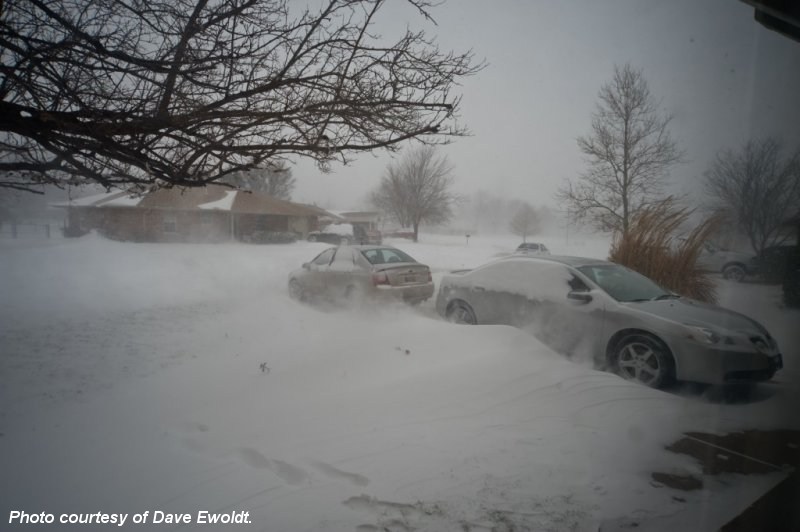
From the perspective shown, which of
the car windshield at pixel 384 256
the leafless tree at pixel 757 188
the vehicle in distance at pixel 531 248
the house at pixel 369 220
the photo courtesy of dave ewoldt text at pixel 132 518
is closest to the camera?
the photo courtesy of dave ewoldt text at pixel 132 518

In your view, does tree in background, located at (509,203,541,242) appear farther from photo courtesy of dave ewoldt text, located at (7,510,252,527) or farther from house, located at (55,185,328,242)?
house, located at (55,185,328,242)

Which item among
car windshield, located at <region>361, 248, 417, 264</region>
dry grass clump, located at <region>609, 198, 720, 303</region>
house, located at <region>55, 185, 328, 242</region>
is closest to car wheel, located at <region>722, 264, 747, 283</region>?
dry grass clump, located at <region>609, 198, 720, 303</region>

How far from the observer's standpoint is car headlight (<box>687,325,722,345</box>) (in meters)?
3.77

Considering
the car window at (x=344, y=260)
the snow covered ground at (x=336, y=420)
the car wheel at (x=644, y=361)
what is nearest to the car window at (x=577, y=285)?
the car wheel at (x=644, y=361)

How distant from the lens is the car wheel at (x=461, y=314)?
6.14m

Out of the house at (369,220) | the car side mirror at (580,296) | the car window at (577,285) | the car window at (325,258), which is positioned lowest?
the car side mirror at (580,296)

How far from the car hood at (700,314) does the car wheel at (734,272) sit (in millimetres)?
451

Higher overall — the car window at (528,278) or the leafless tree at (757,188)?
the leafless tree at (757,188)

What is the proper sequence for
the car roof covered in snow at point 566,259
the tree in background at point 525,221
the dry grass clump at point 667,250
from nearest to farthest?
1. the dry grass clump at point 667,250
2. the car roof covered in snow at point 566,259
3. the tree in background at point 525,221

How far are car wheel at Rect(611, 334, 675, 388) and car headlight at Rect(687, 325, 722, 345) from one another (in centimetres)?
30

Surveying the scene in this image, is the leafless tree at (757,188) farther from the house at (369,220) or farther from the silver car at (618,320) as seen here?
the house at (369,220)

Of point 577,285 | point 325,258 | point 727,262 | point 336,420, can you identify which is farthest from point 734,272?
point 325,258

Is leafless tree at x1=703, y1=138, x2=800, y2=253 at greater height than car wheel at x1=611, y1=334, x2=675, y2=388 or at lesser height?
greater

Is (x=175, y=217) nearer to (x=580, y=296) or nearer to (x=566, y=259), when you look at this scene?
(x=566, y=259)
